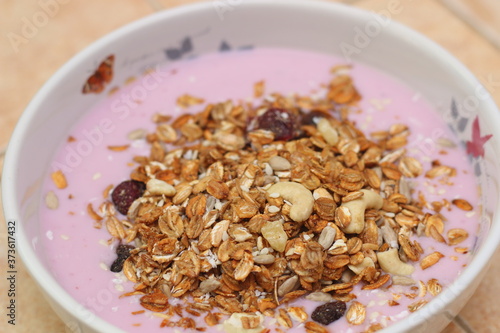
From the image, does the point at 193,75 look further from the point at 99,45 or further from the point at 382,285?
the point at 382,285

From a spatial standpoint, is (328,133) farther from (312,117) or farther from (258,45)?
(258,45)

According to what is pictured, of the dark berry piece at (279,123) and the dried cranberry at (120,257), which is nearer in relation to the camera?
the dried cranberry at (120,257)

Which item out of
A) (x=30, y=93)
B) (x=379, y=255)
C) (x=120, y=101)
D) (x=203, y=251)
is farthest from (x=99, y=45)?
(x=379, y=255)

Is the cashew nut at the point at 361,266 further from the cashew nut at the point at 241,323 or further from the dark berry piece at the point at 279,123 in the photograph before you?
the dark berry piece at the point at 279,123

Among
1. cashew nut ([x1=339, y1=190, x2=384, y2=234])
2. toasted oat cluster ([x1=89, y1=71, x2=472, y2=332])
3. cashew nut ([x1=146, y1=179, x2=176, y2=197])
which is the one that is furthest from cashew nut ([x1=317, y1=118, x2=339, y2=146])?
cashew nut ([x1=146, y1=179, x2=176, y2=197])

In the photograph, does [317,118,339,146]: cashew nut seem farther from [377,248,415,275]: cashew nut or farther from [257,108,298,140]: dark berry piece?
[377,248,415,275]: cashew nut

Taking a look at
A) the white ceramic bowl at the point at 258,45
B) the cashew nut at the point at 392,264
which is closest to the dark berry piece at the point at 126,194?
the white ceramic bowl at the point at 258,45

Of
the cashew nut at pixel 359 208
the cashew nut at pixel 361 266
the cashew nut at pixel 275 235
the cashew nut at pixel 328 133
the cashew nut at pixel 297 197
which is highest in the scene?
the cashew nut at pixel 328 133
